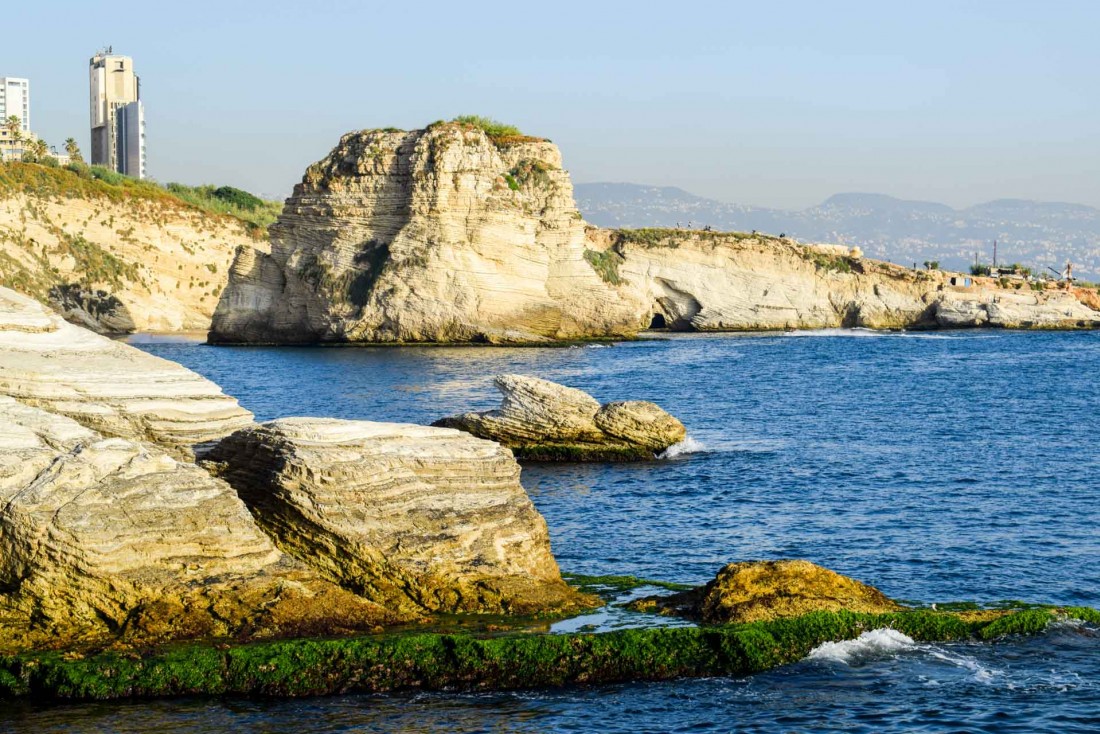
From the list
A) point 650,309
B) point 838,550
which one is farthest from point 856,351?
point 838,550

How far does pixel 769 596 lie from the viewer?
18.5 metres

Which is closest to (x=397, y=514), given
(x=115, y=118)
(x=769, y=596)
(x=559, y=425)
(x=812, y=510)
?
(x=769, y=596)

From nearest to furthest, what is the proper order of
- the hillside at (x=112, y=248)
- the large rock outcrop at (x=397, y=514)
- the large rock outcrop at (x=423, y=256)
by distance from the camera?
the large rock outcrop at (x=397, y=514)
the large rock outcrop at (x=423, y=256)
the hillside at (x=112, y=248)

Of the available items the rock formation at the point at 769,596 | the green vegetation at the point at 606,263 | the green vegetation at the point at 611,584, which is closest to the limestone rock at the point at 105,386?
the green vegetation at the point at 611,584

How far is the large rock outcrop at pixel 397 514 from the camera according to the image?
59.9 ft

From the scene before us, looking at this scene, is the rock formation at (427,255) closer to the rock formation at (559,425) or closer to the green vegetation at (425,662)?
the rock formation at (559,425)

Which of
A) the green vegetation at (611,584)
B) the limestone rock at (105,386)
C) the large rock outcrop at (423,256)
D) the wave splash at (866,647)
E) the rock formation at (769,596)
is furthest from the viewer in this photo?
the large rock outcrop at (423,256)

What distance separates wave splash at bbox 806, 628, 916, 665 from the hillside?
7885cm

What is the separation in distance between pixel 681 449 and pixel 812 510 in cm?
809

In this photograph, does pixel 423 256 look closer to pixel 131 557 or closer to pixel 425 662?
pixel 131 557

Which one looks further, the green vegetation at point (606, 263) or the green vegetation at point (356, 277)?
the green vegetation at point (606, 263)

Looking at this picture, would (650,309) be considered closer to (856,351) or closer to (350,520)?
(856,351)

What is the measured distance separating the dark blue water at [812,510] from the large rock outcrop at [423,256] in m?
7.98

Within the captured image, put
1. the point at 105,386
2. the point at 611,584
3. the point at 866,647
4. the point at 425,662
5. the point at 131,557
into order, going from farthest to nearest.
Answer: the point at 611,584 → the point at 105,386 → the point at 866,647 → the point at 131,557 → the point at 425,662
